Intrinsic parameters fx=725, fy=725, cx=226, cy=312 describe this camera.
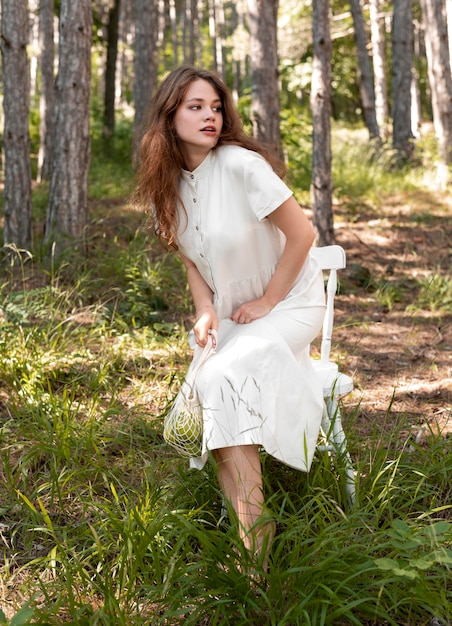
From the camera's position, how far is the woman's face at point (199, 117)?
2.91m

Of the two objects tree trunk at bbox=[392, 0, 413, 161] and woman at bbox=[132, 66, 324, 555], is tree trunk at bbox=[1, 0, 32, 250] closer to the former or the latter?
woman at bbox=[132, 66, 324, 555]

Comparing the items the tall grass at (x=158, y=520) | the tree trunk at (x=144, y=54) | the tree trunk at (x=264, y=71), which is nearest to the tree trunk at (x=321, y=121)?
the tree trunk at (x=264, y=71)

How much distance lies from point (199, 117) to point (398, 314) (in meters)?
3.77

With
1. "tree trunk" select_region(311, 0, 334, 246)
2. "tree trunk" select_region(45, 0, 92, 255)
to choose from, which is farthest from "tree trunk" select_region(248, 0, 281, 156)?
"tree trunk" select_region(45, 0, 92, 255)

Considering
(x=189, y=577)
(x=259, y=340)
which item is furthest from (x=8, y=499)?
(x=259, y=340)

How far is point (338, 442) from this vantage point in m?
2.96

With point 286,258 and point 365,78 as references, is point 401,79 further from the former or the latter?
point 286,258

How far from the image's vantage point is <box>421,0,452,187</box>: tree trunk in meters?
11.3

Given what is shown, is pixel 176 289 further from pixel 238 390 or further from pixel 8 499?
pixel 238 390

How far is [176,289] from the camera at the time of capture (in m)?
6.15

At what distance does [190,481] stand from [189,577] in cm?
63

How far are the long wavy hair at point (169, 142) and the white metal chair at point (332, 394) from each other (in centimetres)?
46

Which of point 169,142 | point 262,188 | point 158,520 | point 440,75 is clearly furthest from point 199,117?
point 440,75

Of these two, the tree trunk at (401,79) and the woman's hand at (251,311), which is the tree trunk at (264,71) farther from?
the tree trunk at (401,79)
